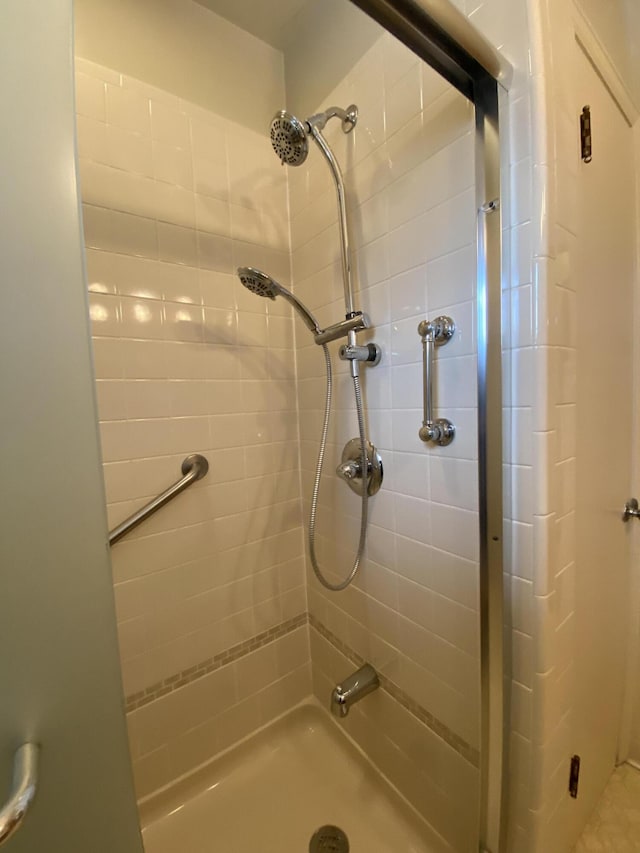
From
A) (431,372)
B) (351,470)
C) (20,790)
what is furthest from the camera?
(351,470)

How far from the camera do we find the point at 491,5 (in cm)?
65

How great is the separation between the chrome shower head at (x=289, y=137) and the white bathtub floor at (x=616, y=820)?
76.1 inches

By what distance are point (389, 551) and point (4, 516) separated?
88 centimetres

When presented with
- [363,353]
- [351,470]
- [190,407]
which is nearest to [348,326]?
[363,353]

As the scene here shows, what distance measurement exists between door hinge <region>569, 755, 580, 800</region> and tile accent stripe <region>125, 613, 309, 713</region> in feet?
2.77

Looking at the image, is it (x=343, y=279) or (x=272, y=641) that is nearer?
(x=343, y=279)

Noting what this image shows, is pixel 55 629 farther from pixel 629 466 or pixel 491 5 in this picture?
pixel 629 466

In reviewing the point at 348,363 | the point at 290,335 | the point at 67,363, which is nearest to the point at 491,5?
the point at 348,363

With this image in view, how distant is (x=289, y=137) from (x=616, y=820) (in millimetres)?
2031

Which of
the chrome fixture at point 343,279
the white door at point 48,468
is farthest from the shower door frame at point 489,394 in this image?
the white door at point 48,468

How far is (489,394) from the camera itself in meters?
0.67

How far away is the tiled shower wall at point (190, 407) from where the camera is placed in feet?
3.12

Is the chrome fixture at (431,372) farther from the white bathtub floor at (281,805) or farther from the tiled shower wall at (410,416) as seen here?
the white bathtub floor at (281,805)

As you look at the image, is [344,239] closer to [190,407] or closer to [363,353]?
[363,353]
